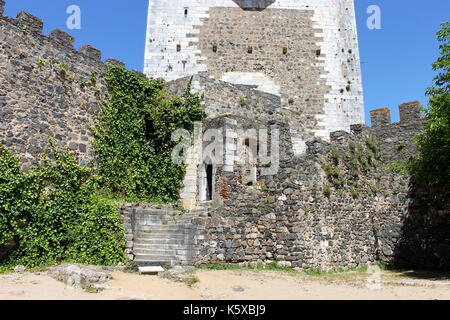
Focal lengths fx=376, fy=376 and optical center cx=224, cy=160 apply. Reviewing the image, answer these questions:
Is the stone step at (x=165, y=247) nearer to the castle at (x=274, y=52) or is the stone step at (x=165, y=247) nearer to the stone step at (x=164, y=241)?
the stone step at (x=164, y=241)

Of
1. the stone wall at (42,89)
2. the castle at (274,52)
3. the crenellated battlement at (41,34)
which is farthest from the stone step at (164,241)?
the castle at (274,52)

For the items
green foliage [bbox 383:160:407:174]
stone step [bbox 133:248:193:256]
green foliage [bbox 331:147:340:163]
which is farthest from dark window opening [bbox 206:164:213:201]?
green foliage [bbox 383:160:407:174]

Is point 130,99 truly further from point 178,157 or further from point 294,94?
point 294,94

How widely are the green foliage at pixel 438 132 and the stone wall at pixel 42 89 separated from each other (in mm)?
9439

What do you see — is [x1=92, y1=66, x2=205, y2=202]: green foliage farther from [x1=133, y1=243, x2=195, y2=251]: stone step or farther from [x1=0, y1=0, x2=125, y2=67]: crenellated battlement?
[x1=133, y1=243, x2=195, y2=251]: stone step

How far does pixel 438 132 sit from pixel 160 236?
788cm

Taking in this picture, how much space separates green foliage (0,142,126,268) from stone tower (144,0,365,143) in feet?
25.8

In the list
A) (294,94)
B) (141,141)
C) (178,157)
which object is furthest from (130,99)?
(294,94)

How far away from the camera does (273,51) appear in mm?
16516

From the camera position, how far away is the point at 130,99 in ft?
38.8

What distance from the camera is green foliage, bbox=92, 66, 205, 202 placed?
36.2ft

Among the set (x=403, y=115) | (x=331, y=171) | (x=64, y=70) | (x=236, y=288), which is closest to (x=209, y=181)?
(x=331, y=171)

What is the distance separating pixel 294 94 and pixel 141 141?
755 centimetres

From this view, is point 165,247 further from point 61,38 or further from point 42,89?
point 61,38
